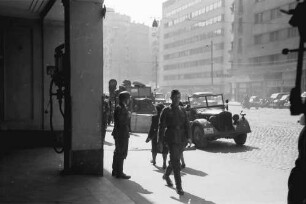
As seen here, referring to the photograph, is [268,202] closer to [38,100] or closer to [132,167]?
[132,167]

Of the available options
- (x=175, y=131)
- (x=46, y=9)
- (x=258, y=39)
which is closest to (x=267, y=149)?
(x=175, y=131)

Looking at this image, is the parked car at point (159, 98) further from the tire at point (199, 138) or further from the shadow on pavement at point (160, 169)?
the shadow on pavement at point (160, 169)

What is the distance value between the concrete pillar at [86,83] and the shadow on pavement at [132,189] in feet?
1.69

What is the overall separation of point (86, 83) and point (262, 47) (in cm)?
5108

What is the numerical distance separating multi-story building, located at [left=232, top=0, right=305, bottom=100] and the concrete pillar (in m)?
43.9

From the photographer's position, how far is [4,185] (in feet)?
20.6

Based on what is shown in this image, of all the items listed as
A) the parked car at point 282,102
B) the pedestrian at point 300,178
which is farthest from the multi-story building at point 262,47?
the pedestrian at point 300,178

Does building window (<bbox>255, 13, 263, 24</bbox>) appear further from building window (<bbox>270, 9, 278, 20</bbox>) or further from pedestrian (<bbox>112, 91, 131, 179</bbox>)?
pedestrian (<bbox>112, 91, 131, 179</bbox>)

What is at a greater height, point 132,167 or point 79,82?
point 79,82

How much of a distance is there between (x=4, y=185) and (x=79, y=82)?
2.35 meters

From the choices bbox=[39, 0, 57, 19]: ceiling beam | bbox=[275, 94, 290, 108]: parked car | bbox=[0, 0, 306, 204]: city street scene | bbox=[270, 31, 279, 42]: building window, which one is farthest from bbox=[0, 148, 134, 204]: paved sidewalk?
bbox=[270, 31, 279, 42]: building window

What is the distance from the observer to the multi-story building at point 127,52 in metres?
119

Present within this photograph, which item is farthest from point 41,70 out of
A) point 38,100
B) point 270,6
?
point 270,6

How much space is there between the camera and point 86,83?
7.28 metres
